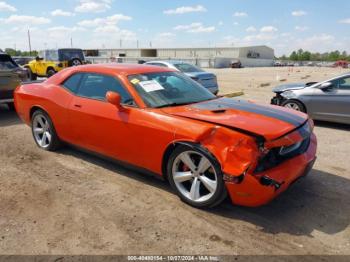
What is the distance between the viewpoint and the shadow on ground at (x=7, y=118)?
26.6ft

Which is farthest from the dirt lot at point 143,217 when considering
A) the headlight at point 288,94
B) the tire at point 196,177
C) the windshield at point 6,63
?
the windshield at point 6,63

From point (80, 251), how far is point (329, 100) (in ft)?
22.4

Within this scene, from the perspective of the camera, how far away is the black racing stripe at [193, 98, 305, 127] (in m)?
3.99

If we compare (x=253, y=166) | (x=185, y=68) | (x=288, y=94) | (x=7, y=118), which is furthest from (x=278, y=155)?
(x=185, y=68)

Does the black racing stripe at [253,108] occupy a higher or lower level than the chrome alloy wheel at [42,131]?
higher

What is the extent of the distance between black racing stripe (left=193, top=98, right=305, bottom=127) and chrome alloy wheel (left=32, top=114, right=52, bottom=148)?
274 centimetres

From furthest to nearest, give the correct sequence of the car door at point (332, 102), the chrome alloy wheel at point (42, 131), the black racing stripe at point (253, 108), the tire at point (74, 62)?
the tire at point (74, 62) → the car door at point (332, 102) → the chrome alloy wheel at point (42, 131) → the black racing stripe at point (253, 108)

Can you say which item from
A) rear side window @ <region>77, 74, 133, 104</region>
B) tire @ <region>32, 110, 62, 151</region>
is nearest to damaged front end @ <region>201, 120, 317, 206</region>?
rear side window @ <region>77, 74, 133, 104</region>

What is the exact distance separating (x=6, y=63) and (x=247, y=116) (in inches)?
292

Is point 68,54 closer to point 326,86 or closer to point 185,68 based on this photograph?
point 185,68

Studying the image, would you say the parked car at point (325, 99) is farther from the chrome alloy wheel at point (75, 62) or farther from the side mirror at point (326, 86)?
the chrome alloy wheel at point (75, 62)

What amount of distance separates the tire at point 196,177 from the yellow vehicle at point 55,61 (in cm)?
1676

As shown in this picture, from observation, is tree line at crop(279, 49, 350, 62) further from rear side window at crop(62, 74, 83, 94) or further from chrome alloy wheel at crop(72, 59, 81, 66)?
rear side window at crop(62, 74, 83, 94)

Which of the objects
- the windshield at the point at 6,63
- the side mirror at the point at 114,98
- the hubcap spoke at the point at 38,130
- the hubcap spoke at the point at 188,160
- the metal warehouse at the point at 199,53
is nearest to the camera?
the hubcap spoke at the point at 188,160
